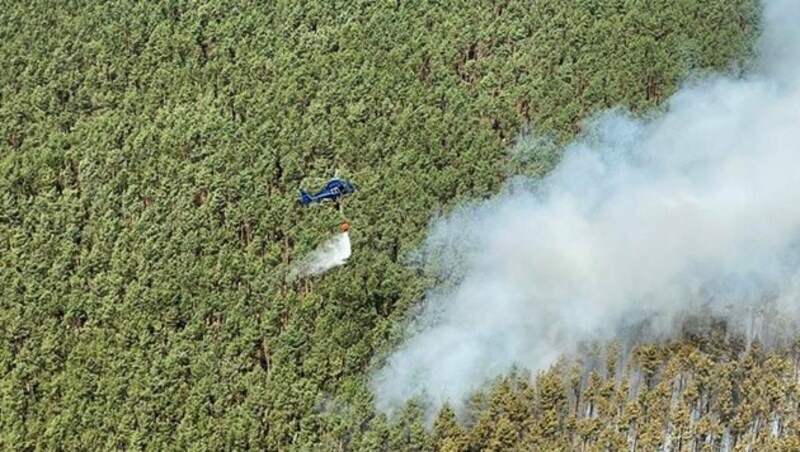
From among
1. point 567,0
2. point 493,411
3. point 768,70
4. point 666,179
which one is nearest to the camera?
point 493,411

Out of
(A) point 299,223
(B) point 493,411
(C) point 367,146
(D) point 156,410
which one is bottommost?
(D) point 156,410

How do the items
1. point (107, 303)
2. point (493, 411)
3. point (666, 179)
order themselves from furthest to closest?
1. point (666, 179)
2. point (107, 303)
3. point (493, 411)

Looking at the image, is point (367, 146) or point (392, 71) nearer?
point (367, 146)

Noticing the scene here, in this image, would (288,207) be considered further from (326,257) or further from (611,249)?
(611,249)

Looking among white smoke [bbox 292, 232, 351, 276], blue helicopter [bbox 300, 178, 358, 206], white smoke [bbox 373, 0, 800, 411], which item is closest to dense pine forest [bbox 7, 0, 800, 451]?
white smoke [bbox 292, 232, 351, 276]

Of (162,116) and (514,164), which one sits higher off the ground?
(514,164)

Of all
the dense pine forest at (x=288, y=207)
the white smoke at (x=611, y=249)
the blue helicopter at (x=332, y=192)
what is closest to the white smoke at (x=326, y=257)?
the dense pine forest at (x=288, y=207)

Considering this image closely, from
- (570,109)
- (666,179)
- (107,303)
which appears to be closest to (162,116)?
(107,303)

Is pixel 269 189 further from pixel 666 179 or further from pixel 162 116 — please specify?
pixel 666 179

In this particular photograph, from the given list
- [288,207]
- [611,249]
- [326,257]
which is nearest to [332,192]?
[288,207]
